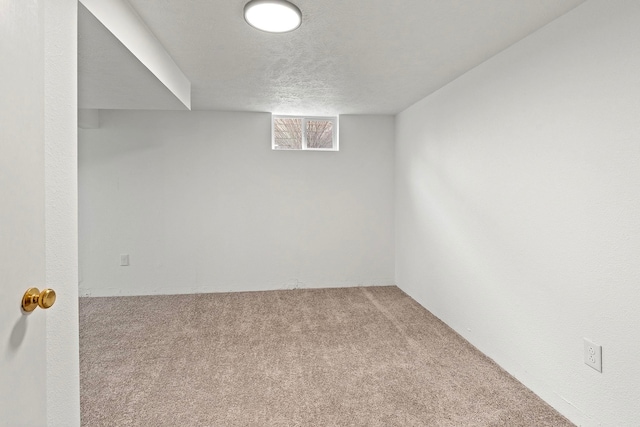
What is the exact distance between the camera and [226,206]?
176 inches

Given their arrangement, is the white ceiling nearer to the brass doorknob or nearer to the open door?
the open door

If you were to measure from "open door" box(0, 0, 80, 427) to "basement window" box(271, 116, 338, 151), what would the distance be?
11.3ft

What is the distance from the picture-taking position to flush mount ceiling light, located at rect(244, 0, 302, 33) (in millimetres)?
1849

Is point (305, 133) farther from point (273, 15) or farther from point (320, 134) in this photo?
point (273, 15)

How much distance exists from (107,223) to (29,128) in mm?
3766

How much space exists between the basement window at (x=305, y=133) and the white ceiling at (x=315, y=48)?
1.02 metres

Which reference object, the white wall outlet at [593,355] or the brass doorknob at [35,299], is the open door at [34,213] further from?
the white wall outlet at [593,355]

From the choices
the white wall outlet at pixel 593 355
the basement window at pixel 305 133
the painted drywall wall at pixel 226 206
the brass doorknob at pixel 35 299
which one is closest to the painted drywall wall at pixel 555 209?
the white wall outlet at pixel 593 355

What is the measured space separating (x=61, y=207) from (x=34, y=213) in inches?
9.7

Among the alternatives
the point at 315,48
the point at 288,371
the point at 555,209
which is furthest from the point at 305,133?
the point at 555,209

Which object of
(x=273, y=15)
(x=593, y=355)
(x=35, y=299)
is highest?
(x=273, y=15)

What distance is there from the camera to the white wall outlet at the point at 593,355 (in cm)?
180

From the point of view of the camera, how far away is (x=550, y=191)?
2.10m

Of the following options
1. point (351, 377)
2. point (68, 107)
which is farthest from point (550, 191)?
point (68, 107)
